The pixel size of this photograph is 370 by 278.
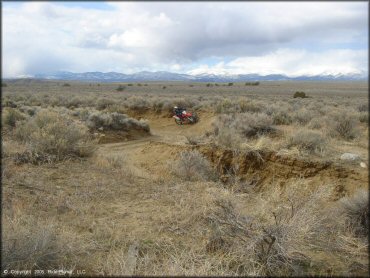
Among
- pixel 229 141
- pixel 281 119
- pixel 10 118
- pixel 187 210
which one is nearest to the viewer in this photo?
pixel 187 210

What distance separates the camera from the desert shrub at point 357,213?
522 centimetres

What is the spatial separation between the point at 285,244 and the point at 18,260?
304 centimetres

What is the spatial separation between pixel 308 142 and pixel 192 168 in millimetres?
3951

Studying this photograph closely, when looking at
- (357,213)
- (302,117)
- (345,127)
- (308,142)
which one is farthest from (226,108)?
(357,213)

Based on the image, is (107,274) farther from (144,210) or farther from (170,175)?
(170,175)

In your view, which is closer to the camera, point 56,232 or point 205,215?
point 56,232

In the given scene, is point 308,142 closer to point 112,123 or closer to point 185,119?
point 112,123

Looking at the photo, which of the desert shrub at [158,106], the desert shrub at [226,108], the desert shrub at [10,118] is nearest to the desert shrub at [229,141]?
the desert shrub at [10,118]

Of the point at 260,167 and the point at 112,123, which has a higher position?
the point at 112,123

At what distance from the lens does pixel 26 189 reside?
662 centimetres

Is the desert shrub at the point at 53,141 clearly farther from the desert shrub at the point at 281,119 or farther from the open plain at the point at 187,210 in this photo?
the desert shrub at the point at 281,119

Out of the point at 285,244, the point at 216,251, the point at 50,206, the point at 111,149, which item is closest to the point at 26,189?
the point at 50,206

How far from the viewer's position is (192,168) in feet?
31.1

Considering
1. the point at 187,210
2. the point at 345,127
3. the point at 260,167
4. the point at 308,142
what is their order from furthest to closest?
the point at 345,127, the point at 308,142, the point at 260,167, the point at 187,210
